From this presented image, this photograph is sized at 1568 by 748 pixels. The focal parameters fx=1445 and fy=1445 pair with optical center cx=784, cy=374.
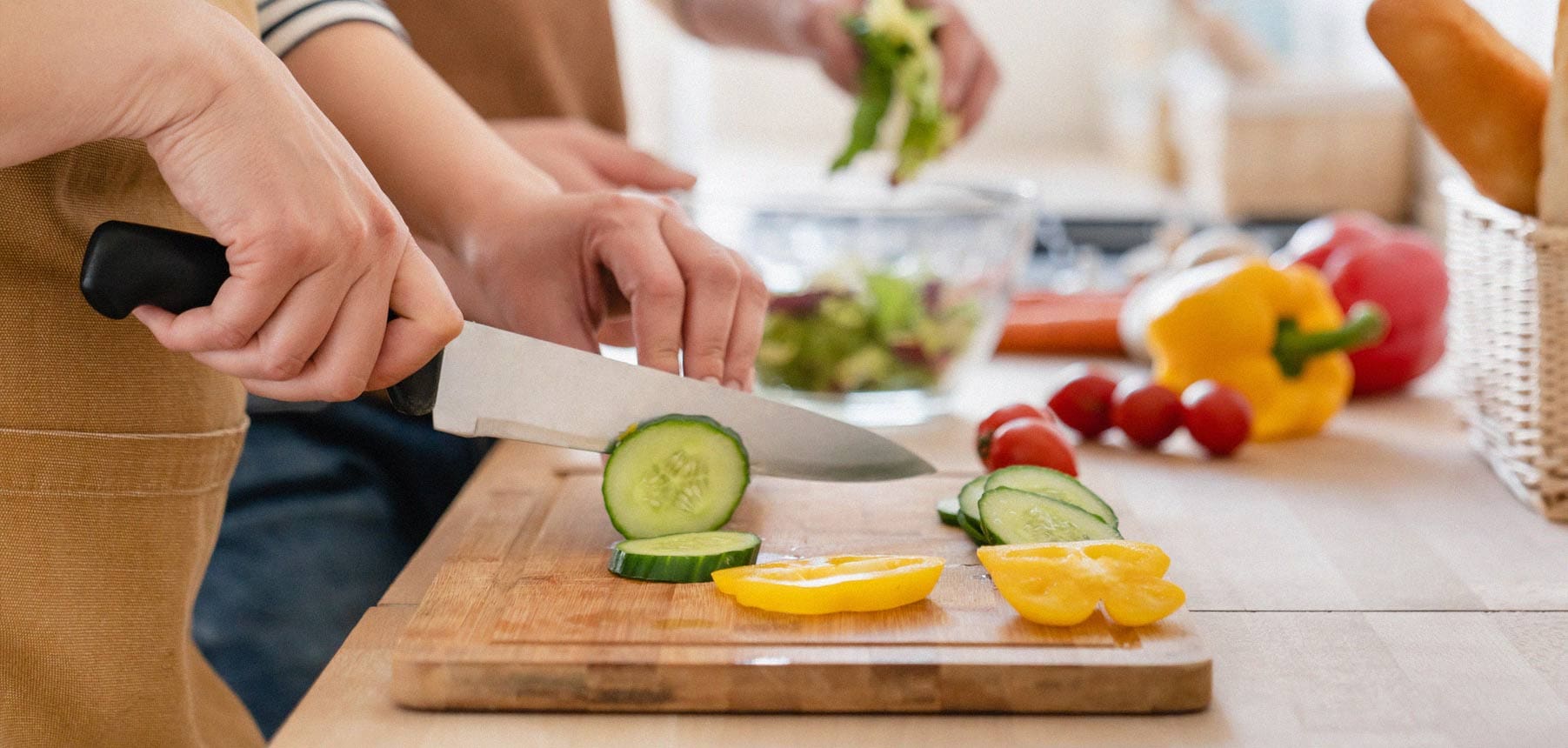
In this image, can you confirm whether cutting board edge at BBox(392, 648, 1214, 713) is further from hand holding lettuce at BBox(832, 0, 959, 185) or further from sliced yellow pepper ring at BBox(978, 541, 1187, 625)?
hand holding lettuce at BBox(832, 0, 959, 185)

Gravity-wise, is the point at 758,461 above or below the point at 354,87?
below

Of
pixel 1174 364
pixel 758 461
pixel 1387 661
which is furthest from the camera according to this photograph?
pixel 1174 364

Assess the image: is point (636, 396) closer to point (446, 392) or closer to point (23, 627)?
point (446, 392)

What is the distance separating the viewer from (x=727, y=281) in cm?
116

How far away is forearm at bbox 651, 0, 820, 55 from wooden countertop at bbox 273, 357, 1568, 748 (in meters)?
0.63

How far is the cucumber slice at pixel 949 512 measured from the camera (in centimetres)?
115

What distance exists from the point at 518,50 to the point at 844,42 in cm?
42

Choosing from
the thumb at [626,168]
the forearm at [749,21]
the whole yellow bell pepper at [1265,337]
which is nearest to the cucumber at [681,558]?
the thumb at [626,168]

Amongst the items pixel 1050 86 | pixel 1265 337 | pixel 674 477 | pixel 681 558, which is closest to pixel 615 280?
pixel 674 477

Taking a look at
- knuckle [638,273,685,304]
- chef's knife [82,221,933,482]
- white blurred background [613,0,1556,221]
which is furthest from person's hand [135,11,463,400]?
white blurred background [613,0,1556,221]

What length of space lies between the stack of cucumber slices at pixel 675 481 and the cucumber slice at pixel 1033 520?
17 cm

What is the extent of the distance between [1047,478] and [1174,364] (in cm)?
70

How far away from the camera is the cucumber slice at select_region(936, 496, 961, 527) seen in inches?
45.2

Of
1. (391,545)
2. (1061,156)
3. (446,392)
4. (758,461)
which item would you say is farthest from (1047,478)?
(1061,156)
